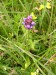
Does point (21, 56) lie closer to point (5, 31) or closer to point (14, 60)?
point (14, 60)

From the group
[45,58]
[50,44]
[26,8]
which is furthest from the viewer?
[26,8]

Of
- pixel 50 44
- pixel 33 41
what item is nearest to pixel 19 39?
pixel 33 41

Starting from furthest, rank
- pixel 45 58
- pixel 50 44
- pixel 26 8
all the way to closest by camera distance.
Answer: pixel 26 8 < pixel 50 44 < pixel 45 58

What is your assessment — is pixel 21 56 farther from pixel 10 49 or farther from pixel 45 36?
pixel 45 36

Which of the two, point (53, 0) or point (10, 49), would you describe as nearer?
point (10, 49)

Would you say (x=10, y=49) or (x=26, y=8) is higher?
(x=26, y=8)

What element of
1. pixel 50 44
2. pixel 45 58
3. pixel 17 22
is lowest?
pixel 45 58
